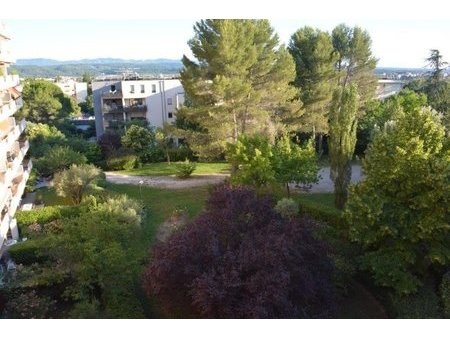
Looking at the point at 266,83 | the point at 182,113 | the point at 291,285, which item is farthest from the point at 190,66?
the point at 291,285

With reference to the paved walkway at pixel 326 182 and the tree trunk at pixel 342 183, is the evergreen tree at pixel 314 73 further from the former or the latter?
the tree trunk at pixel 342 183

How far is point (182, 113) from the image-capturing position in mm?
26734

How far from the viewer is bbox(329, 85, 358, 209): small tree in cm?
1819

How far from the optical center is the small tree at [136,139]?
117 ft

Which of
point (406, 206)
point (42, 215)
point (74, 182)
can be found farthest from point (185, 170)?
point (406, 206)

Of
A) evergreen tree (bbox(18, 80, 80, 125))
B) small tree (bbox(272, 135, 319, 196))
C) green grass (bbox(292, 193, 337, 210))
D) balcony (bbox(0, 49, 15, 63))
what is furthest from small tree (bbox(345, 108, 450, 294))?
evergreen tree (bbox(18, 80, 80, 125))

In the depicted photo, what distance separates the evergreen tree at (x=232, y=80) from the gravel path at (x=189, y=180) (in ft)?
6.92

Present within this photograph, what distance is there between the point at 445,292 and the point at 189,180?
1871 centimetres

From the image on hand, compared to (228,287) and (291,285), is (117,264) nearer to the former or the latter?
(228,287)

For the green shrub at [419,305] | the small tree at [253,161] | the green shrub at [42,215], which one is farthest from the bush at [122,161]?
the green shrub at [419,305]

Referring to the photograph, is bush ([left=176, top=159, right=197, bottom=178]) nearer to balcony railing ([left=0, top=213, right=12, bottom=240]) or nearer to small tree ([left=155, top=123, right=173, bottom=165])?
small tree ([left=155, top=123, right=173, bottom=165])

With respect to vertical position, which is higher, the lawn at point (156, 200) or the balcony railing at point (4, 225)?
the balcony railing at point (4, 225)

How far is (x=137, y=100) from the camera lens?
177 ft

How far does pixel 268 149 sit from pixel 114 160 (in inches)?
663
